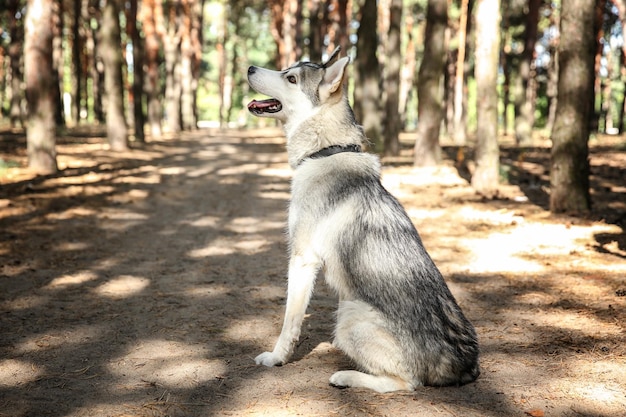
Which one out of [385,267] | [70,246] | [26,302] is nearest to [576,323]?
[385,267]

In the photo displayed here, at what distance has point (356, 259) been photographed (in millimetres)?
4094

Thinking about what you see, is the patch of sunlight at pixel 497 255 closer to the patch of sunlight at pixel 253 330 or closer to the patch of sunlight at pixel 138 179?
the patch of sunlight at pixel 253 330

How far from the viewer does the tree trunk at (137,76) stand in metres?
23.2

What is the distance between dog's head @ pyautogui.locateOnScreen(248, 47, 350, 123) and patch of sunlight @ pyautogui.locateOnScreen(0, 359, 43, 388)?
8.59ft

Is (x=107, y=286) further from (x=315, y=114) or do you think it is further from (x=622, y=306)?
(x=622, y=306)

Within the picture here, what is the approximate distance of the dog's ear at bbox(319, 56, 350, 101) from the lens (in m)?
4.44

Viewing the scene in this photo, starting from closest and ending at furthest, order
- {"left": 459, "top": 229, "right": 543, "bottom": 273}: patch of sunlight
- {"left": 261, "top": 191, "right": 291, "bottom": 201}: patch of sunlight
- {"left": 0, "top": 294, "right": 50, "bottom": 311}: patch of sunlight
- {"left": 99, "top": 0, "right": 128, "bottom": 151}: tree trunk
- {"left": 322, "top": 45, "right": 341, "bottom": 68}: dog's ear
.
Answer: {"left": 322, "top": 45, "right": 341, "bottom": 68}: dog's ear < {"left": 0, "top": 294, "right": 50, "bottom": 311}: patch of sunlight < {"left": 459, "top": 229, "right": 543, "bottom": 273}: patch of sunlight < {"left": 261, "top": 191, "right": 291, "bottom": 201}: patch of sunlight < {"left": 99, "top": 0, "right": 128, "bottom": 151}: tree trunk

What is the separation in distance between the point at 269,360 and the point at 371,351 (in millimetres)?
946

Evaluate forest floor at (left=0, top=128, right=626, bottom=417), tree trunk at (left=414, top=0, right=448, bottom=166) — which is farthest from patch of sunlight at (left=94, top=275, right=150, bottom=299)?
tree trunk at (left=414, top=0, right=448, bottom=166)

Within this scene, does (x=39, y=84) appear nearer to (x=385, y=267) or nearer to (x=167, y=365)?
(x=167, y=365)

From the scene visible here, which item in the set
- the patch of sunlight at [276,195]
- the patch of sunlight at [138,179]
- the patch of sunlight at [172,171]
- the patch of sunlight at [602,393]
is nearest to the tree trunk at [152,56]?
the patch of sunlight at [172,171]

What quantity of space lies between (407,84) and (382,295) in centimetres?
4352

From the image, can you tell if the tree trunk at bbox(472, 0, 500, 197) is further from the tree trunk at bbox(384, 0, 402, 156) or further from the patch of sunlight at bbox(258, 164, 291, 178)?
the tree trunk at bbox(384, 0, 402, 156)

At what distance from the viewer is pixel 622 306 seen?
5828mm
